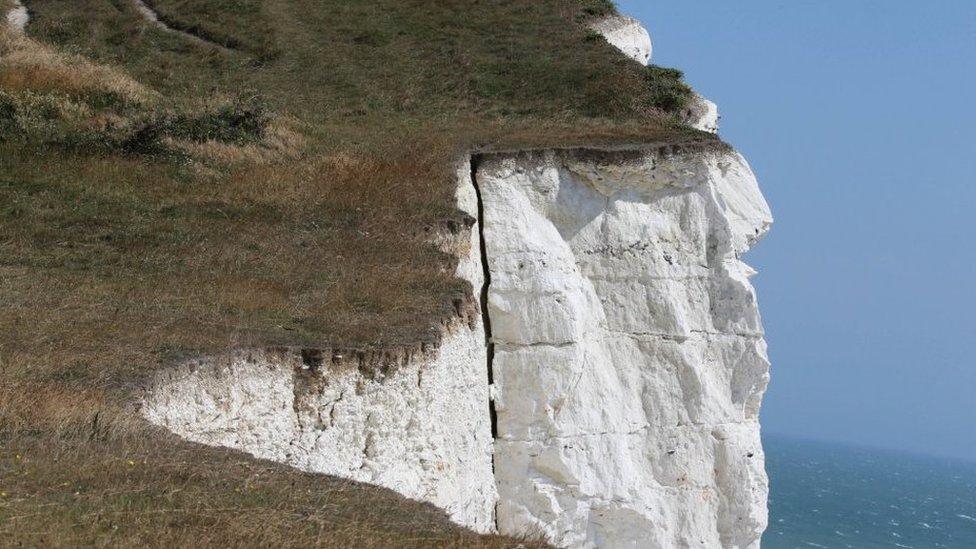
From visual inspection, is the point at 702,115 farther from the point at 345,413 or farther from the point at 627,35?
the point at 345,413

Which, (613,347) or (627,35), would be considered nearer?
(613,347)

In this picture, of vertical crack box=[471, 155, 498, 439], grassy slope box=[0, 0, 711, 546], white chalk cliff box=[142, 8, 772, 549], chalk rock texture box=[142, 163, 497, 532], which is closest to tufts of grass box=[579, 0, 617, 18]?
grassy slope box=[0, 0, 711, 546]

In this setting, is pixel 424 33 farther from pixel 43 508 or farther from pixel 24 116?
pixel 43 508

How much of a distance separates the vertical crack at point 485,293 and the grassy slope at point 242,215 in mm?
1084

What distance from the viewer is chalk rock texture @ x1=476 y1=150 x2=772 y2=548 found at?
25.4m

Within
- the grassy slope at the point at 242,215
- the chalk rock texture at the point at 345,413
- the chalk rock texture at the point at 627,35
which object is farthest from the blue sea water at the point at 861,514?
the chalk rock texture at the point at 345,413

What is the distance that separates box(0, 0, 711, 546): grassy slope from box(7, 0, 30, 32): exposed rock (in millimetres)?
697

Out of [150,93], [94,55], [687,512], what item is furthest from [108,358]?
[94,55]

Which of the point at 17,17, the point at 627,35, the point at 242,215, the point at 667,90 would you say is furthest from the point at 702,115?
the point at 17,17

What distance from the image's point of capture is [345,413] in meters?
17.0

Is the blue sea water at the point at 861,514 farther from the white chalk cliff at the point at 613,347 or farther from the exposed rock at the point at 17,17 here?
the exposed rock at the point at 17,17

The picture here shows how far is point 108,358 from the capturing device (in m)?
14.5

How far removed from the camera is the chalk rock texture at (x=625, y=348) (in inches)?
998

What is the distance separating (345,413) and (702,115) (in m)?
21.3
